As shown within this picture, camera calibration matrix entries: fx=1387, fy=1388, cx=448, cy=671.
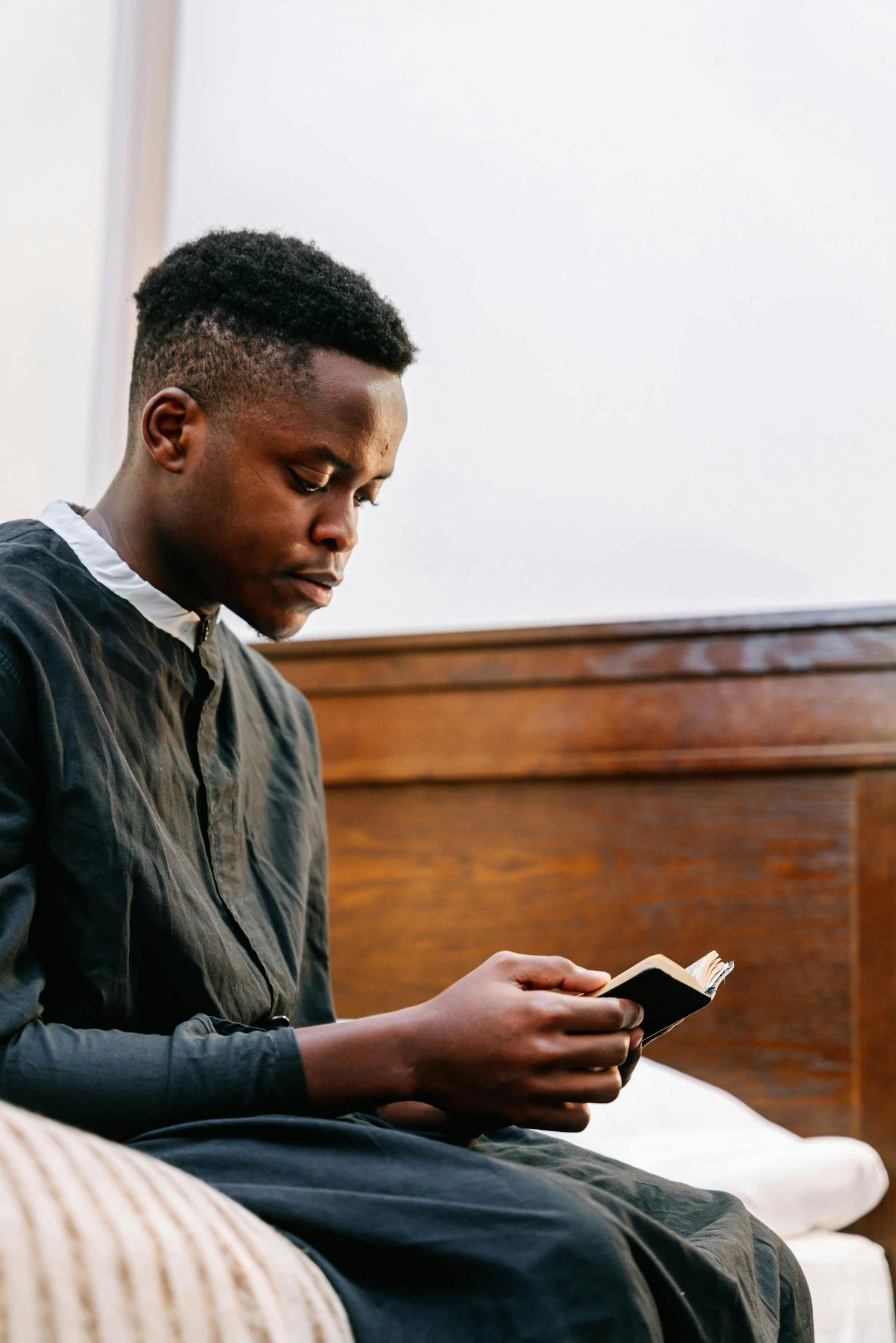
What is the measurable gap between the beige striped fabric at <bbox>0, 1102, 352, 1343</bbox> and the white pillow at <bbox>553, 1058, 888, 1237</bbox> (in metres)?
0.64

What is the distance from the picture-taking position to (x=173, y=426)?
1006 mm

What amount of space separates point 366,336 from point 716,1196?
63 cm

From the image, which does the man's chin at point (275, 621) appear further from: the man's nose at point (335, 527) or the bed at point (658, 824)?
the bed at point (658, 824)

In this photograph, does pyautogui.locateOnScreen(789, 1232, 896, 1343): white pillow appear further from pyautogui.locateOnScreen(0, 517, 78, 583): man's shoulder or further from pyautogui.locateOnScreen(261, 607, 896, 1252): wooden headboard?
pyautogui.locateOnScreen(0, 517, 78, 583): man's shoulder

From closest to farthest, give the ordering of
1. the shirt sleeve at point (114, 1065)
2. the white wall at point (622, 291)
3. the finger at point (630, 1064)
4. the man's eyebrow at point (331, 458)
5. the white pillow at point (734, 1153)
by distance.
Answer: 1. the shirt sleeve at point (114, 1065)
2. the finger at point (630, 1064)
3. the man's eyebrow at point (331, 458)
4. the white pillow at point (734, 1153)
5. the white wall at point (622, 291)

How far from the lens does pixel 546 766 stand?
1.87 m

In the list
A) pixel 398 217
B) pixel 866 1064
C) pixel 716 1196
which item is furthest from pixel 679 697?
pixel 716 1196

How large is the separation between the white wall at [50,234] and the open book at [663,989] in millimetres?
1496

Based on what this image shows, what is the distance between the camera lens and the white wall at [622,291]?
6.12 ft

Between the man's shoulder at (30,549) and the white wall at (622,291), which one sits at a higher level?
the white wall at (622,291)

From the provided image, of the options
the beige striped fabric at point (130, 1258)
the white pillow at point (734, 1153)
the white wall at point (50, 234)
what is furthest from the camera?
the white wall at point (50, 234)

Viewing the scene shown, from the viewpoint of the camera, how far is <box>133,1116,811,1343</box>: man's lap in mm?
626

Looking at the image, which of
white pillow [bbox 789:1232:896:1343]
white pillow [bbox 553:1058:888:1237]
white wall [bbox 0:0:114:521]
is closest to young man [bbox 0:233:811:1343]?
white pillow [bbox 553:1058:888:1237]

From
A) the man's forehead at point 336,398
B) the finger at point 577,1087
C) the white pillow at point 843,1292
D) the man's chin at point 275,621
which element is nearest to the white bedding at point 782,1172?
the white pillow at point 843,1292
